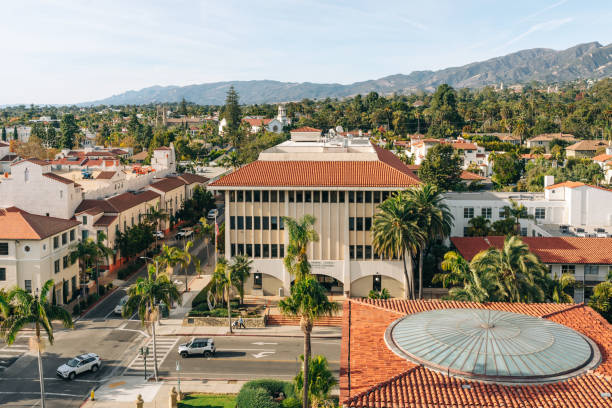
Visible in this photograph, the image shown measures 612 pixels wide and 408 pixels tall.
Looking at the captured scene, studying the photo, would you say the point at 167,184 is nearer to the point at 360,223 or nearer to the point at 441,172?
the point at 360,223

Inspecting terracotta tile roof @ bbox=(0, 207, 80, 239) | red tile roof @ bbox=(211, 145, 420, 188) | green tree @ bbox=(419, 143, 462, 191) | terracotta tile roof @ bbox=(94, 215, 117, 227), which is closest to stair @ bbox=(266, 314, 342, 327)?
red tile roof @ bbox=(211, 145, 420, 188)

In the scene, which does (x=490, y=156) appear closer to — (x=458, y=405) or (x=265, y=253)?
(x=265, y=253)

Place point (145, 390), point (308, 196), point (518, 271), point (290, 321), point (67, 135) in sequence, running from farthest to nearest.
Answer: point (67, 135), point (308, 196), point (290, 321), point (518, 271), point (145, 390)

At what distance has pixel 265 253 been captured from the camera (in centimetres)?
5916

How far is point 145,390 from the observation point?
128 ft

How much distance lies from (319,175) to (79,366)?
97.5ft

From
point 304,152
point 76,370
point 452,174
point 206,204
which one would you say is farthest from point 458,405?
point 452,174

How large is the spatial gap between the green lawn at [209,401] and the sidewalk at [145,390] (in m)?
0.88

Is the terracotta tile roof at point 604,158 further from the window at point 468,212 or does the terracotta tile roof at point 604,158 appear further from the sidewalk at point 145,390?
the sidewalk at point 145,390

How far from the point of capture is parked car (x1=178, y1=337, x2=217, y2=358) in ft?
147

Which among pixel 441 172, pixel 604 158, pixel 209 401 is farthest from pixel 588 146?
pixel 209 401

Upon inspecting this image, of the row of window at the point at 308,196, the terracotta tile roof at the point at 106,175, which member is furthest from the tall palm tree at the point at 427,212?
the terracotta tile roof at the point at 106,175

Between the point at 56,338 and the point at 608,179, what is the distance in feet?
373

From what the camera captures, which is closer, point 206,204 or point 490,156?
point 206,204
